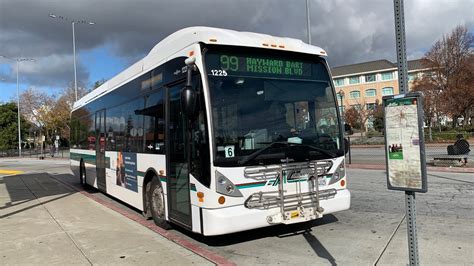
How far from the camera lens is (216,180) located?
18.4 feet

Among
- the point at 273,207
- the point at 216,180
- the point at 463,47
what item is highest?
the point at 463,47

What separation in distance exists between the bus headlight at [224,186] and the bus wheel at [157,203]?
203cm

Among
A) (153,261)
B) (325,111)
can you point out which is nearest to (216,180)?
(153,261)

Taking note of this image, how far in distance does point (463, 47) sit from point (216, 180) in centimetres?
5473

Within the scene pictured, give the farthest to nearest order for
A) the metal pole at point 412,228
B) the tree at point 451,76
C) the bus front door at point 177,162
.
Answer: the tree at point 451,76 → the bus front door at point 177,162 → the metal pole at point 412,228

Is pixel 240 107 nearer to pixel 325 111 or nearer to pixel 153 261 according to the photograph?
pixel 325 111

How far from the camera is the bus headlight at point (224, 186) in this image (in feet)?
18.4

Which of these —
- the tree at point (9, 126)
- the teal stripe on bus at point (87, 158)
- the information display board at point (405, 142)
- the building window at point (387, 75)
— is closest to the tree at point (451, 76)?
the building window at point (387, 75)

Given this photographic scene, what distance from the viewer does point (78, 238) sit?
709 centimetres

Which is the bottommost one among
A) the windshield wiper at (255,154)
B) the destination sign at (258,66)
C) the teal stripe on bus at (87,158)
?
the teal stripe on bus at (87,158)

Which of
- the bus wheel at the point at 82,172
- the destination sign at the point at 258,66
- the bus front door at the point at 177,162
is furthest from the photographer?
the bus wheel at the point at 82,172

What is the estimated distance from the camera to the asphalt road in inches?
213

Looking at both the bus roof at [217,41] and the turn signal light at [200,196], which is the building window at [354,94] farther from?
the turn signal light at [200,196]

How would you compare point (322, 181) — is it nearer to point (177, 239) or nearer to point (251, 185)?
point (251, 185)
